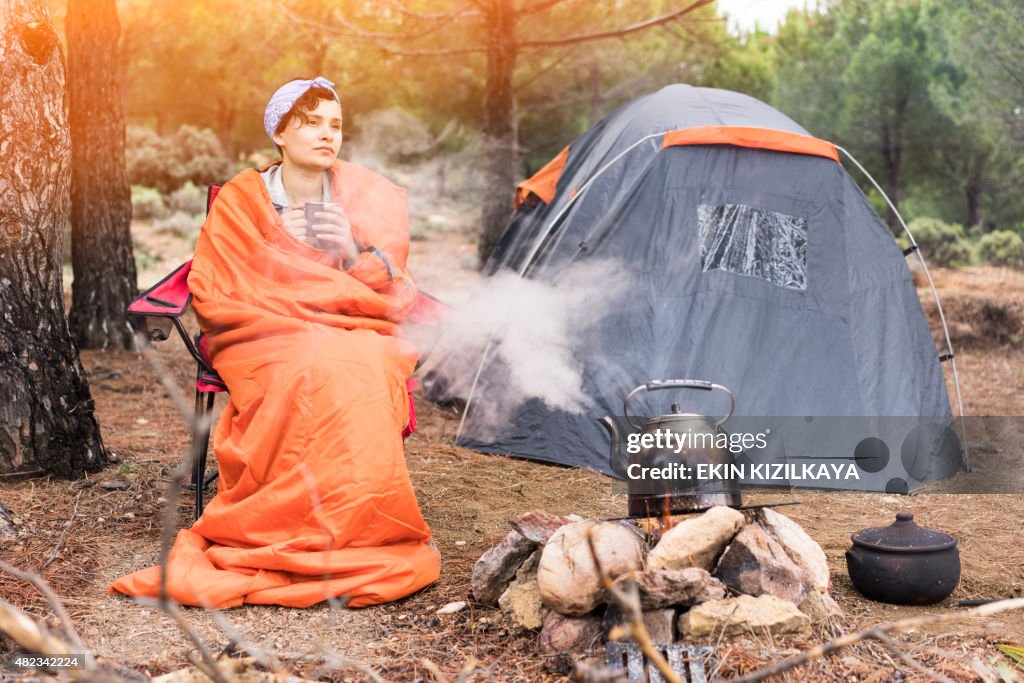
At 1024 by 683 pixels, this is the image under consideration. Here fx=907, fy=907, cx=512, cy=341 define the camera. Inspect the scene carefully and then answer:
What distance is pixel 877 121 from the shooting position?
14250 mm

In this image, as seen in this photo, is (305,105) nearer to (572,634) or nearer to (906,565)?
(572,634)

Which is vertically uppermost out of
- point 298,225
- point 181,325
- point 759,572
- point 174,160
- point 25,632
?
point 174,160

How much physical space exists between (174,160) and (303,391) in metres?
15.2

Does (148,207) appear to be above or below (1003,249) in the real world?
above

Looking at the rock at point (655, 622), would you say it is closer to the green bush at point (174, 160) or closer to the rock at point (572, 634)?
the rock at point (572, 634)

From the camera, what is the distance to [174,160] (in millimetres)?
16406

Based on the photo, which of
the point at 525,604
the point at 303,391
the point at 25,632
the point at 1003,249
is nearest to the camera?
the point at 25,632

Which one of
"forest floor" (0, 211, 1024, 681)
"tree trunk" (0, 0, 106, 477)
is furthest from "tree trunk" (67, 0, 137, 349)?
"tree trunk" (0, 0, 106, 477)

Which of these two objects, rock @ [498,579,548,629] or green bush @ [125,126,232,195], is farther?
green bush @ [125,126,232,195]

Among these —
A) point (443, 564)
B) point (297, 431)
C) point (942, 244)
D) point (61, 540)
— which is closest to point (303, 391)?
point (297, 431)

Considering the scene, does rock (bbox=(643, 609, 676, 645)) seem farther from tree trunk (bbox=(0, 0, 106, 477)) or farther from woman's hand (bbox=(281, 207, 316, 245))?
tree trunk (bbox=(0, 0, 106, 477))

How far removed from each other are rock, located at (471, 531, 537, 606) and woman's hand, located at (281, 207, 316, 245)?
1.22 meters

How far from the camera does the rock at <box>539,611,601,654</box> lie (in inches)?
89.4

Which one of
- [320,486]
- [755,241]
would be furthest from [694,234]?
[320,486]
